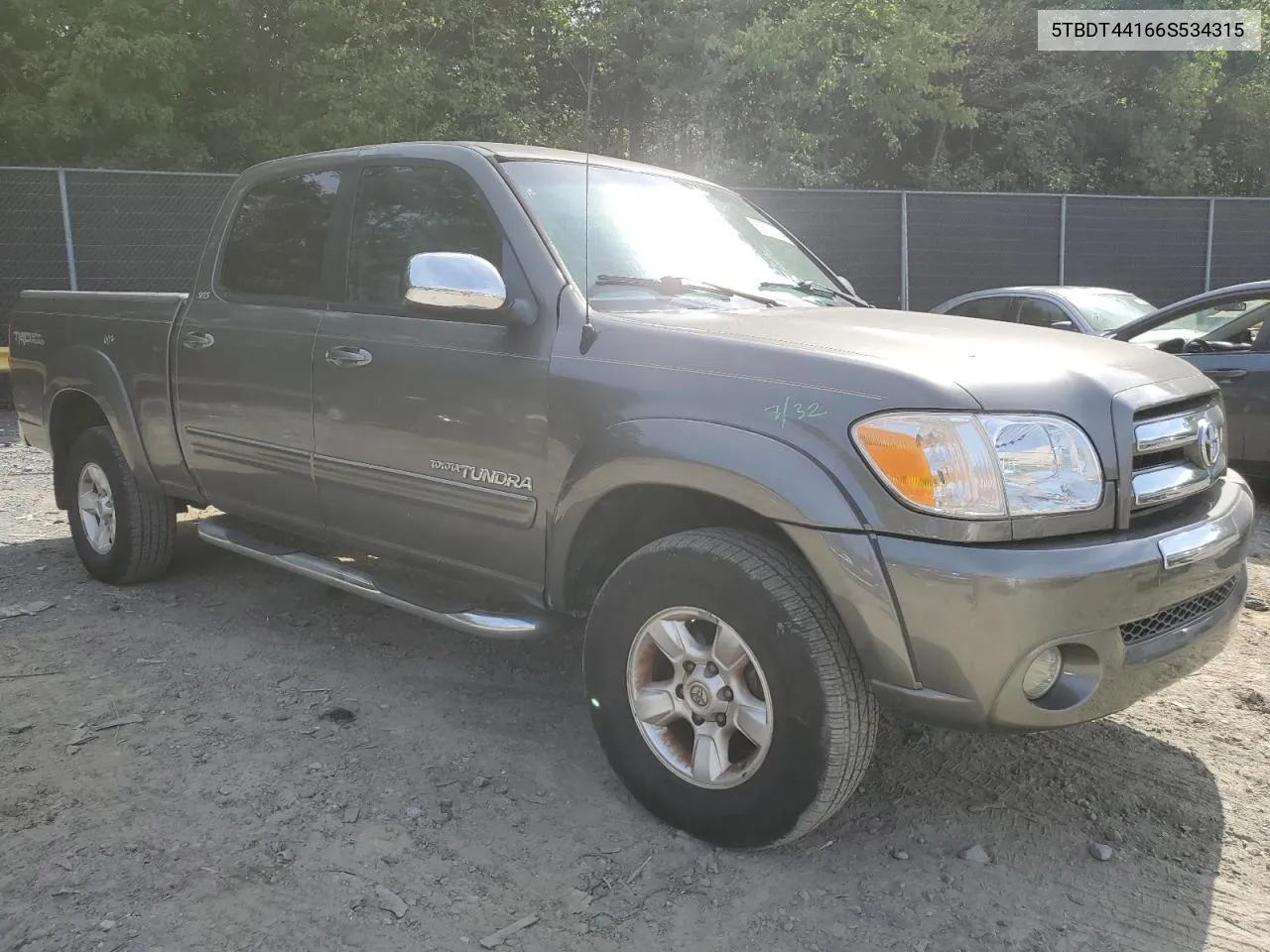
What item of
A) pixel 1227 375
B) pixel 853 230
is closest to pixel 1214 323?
pixel 1227 375

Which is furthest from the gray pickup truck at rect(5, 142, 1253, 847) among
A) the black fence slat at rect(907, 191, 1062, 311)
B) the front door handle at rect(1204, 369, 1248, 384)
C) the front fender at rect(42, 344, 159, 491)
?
the black fence slat at rect(907, 191, 1062, 311)

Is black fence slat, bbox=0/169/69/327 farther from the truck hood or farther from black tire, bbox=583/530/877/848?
black tire, bbox=583/530/877/848

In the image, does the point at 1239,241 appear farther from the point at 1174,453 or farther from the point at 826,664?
the point at 826,664

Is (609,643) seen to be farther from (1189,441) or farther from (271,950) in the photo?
(1189,441)

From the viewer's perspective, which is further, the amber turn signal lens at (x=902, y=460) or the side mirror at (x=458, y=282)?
the side mirror at (x=458, y=282)

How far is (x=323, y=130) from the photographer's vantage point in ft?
53.8

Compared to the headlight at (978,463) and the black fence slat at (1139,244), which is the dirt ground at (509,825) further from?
the black fence slat at (1139,244)

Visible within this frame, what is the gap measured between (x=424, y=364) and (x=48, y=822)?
167 centimetres

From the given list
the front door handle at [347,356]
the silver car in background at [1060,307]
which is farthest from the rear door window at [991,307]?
the front door handle at [347,356]

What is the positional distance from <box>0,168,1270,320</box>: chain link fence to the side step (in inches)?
282

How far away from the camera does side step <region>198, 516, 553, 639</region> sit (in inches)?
121

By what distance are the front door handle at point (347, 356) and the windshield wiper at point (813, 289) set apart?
1356 mm

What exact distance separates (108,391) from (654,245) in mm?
2780

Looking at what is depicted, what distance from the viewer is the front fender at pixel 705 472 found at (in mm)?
2381
